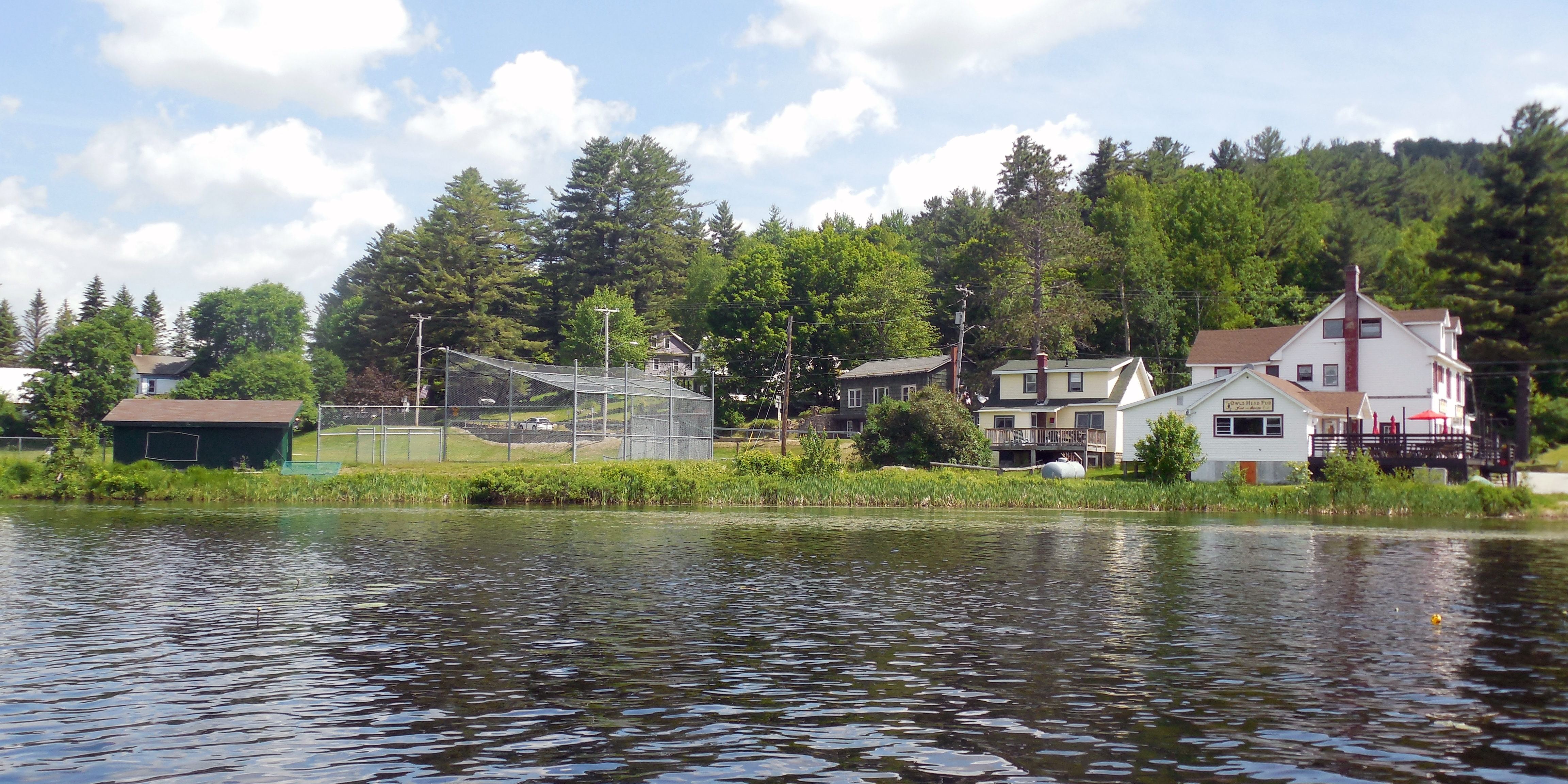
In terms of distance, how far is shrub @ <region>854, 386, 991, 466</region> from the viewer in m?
64.3

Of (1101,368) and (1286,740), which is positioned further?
(1101,368)

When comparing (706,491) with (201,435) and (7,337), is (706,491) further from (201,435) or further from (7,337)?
(7,337)

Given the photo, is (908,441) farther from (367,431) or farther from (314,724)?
(314,724)

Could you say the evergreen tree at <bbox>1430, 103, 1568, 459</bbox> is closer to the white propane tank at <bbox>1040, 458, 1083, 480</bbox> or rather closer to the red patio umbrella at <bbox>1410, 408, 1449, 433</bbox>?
the red patio umbrella at <bbox>1410, 408, 1449, 433</bbox>

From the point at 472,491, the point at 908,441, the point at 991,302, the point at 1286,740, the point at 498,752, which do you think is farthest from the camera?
the point at 991,302

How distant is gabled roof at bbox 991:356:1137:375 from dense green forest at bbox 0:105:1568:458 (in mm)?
4530

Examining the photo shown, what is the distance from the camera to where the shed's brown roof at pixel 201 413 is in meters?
56.7

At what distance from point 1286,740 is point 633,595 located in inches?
547

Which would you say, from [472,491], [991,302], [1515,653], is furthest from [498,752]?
[991,302]

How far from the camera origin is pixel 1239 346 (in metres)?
78.4

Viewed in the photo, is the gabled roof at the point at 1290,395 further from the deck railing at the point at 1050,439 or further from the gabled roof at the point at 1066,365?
the gabled roof at the point at 1066,365

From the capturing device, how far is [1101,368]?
7750cm

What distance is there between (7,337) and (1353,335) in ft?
477

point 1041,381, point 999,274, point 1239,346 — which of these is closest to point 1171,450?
point 1041,381
